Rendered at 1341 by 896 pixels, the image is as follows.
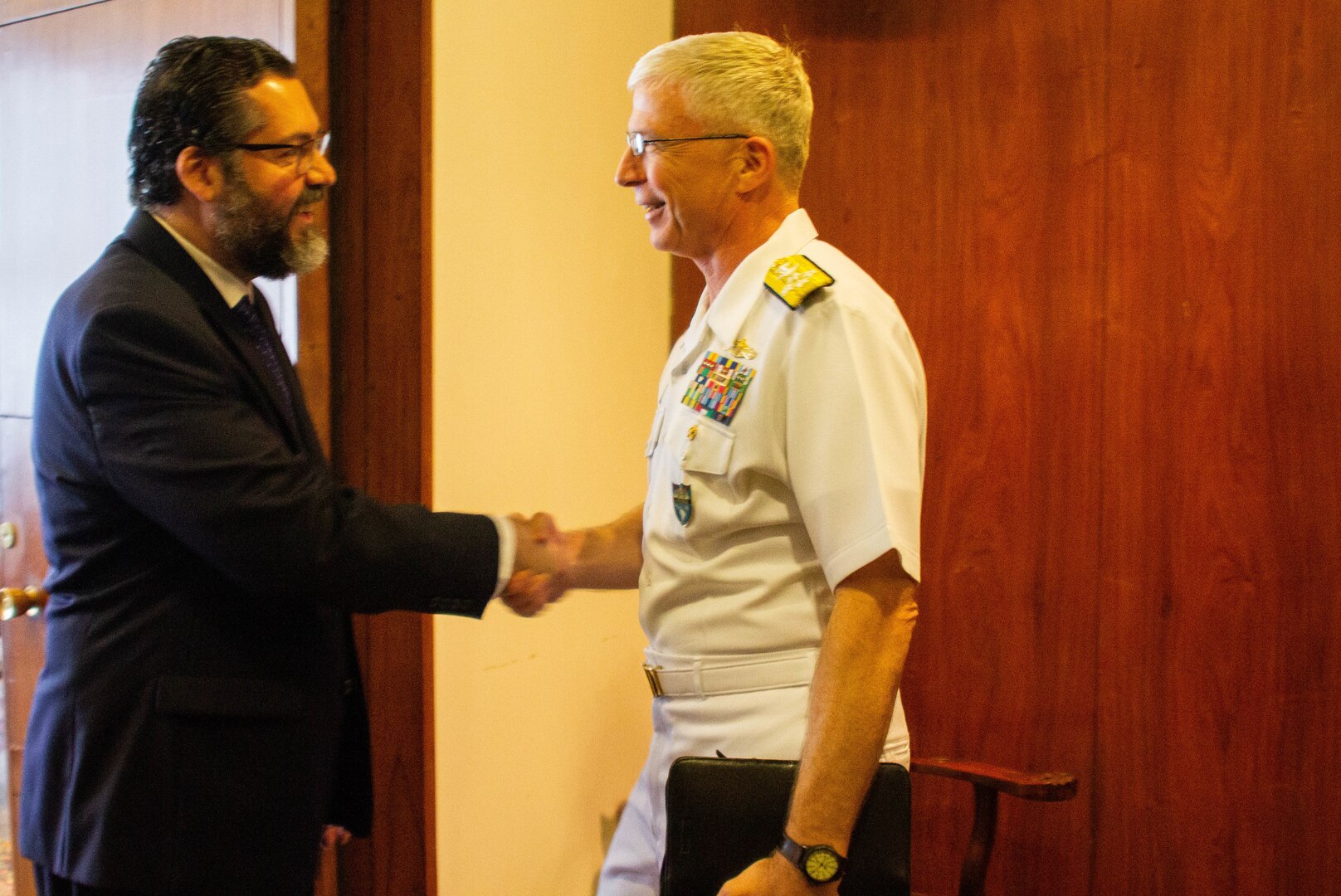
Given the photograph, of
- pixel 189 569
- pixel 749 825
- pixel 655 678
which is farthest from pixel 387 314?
pixel 749 825

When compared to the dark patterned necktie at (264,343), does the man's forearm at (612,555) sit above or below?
below

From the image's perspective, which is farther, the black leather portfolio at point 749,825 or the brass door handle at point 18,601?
the brass door handle at point 18,601

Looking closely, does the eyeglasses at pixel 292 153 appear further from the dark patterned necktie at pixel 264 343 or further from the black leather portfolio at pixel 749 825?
the black leather portfolio at pixel 749 825

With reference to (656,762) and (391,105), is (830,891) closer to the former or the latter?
(656,762)

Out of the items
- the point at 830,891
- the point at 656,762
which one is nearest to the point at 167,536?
the point at 656,762

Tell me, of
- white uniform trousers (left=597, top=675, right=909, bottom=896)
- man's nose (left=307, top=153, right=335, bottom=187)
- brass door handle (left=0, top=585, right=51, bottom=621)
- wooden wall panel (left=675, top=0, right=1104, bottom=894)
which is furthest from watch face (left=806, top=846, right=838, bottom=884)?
wooden wall panel (left=675, top=0, right=1104, bottom=894)

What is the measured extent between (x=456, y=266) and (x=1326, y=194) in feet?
5.82

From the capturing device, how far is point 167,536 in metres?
1.39

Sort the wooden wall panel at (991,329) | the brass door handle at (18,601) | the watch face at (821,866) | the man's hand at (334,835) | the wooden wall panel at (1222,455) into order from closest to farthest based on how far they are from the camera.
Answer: the watch face at (821,866) < the man's hand at (334,835) < the brass door handle at (18,601) < the wooden wall panel at (1222,455) < the wooden wall panel at (991,329)

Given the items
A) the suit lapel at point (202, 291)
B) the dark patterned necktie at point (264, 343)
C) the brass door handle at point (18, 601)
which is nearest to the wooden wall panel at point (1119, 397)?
the dark patterned necktie at point (264, 343)

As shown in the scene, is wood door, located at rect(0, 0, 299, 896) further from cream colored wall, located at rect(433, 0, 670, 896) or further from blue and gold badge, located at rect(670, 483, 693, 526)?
blue and gold badge, located at rect(670, 483, 693, 526)

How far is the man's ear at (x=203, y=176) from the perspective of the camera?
5.06 feet

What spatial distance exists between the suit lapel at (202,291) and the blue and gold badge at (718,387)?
1.74 ft

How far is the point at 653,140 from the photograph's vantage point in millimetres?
1594
